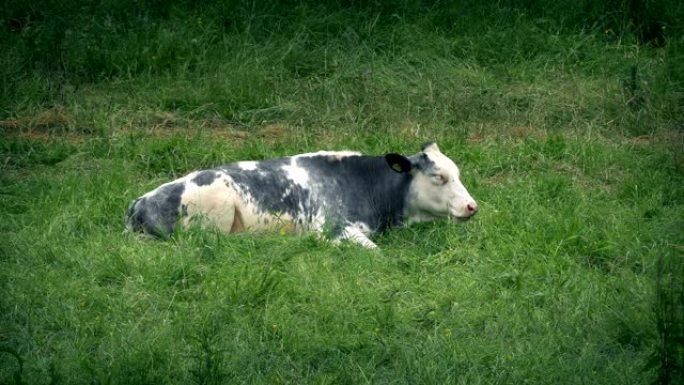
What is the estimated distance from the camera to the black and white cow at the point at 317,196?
27.4 feet

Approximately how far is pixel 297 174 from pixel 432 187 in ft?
3.50

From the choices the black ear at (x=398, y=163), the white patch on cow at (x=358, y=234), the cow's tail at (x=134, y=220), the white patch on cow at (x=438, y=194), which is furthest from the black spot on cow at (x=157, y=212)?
the white patch on cow at (x=438, y=194)

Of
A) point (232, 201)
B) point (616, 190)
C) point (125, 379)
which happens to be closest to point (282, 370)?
point (125, 379)

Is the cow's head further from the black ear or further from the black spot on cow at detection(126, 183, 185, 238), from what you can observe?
the black spot on cow at detection(126, 183, 185, 238)

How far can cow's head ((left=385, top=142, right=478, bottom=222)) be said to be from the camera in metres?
8.76

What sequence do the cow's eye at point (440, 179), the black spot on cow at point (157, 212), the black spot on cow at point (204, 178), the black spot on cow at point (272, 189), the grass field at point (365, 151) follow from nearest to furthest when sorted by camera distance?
A: the grass field at point (365, 151) < the black spot on cow at point (157, 212) < the black spot on cow at point (204, 178) < the black spot on cow at point (272, 189) < the cow's eye at point (440, 179)

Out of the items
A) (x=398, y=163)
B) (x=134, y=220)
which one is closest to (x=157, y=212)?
(x=134, y=220)

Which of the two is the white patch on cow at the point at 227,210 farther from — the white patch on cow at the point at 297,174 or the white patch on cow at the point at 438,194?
the white patch on cow at the point at 438,194

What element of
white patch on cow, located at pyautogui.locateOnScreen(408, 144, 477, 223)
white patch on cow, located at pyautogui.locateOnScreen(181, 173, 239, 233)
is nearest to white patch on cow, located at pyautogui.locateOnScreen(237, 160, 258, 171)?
white patch on cow, located at pyautogui.locateOnScreen(181, 173, 239, 233)

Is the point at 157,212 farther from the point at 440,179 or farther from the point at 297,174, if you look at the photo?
the point at 440,179

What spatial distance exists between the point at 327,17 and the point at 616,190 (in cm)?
463

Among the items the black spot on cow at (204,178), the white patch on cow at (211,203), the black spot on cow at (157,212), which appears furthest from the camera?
the black spot on cow at (204,178)

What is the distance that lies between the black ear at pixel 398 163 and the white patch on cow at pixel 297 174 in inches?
26.0

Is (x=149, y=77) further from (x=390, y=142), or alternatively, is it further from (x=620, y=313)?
(x=620, y=313)
